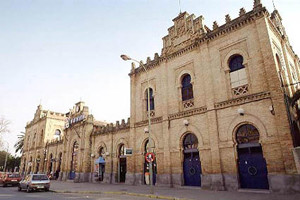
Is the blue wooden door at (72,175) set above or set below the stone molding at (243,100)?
below

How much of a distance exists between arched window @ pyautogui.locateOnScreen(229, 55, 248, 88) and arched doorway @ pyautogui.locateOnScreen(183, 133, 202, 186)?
489 cm

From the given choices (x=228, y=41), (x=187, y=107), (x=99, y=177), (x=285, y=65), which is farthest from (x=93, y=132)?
(x=285, y=65)

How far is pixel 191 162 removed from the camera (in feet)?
50.6

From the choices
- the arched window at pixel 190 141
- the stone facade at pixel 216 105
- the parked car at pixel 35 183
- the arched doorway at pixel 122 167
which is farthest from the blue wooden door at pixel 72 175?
the arched window at pixel 190 141

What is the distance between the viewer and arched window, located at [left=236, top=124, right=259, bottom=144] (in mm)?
12758

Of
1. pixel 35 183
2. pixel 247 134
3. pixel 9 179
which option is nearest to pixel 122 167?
pixel 35 183

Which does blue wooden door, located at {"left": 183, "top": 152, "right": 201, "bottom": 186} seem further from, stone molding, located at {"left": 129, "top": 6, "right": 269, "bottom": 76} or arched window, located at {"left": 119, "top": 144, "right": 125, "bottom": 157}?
stone molding, located at {"left": 129, "top": 6, "right": 269, "bottom": 76}

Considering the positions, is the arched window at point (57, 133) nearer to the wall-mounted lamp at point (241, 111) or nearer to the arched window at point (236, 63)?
the arched window at point (236, 63)

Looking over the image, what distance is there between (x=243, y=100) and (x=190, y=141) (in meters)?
4.95

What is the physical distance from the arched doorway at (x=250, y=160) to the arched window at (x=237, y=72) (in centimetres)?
285

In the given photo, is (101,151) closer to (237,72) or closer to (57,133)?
(237,72)

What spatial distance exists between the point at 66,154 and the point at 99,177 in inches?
348

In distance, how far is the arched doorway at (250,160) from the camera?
12078 millimetres

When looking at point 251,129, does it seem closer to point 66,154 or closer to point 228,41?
point 228,41
